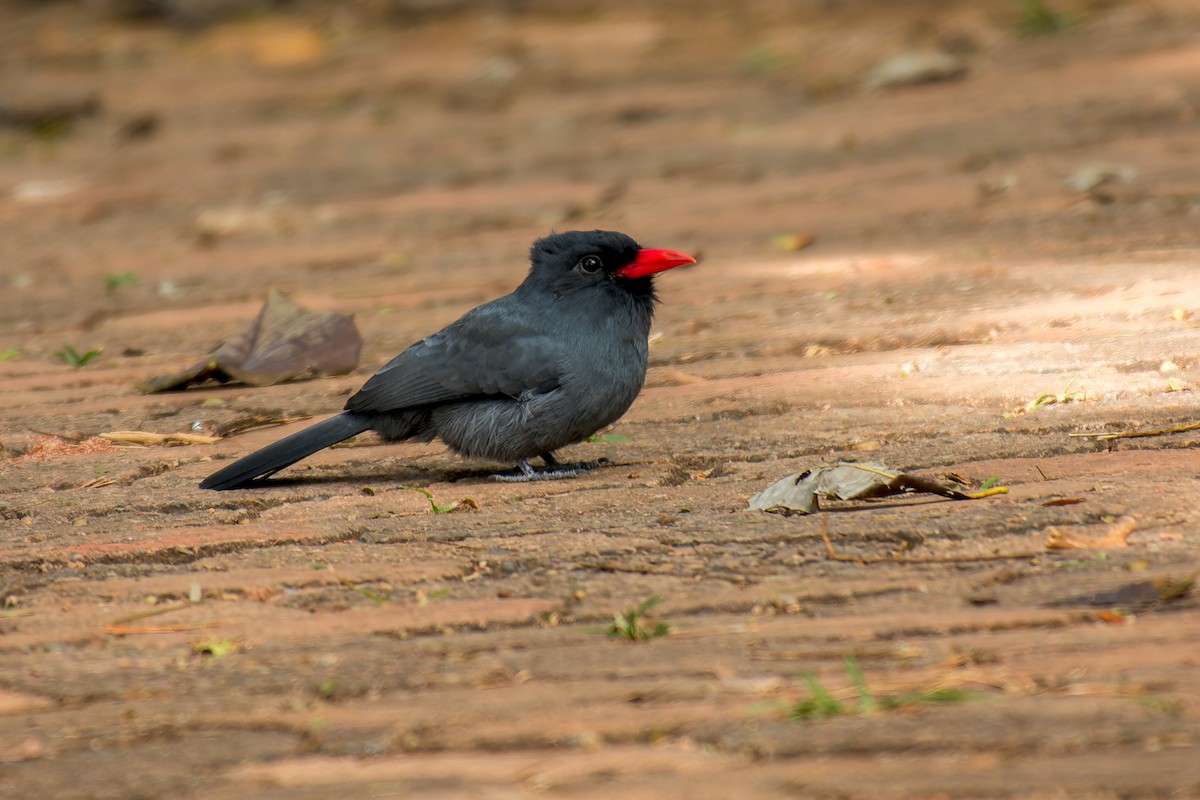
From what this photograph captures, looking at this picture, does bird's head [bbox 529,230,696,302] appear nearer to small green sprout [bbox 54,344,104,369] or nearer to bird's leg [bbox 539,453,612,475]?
bird's leg [bbox 539,453,612,475]

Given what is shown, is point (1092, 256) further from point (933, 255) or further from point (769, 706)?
point (769, 706)

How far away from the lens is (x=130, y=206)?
26.9 feet

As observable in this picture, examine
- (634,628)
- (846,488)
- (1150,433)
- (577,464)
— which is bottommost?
(577,464)

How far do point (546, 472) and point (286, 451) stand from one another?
2.26ft

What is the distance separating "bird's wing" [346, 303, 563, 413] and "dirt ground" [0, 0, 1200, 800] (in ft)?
0.74

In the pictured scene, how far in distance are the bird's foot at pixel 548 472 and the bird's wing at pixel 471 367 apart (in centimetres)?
22

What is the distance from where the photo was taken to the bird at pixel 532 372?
421 cm

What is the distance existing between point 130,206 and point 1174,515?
6.40 m

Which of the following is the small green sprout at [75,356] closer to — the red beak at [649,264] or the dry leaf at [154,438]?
the dry leaf at [154,438]

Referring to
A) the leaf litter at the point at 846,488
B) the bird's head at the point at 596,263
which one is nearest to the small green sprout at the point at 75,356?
the bird's head at the point at 596,263

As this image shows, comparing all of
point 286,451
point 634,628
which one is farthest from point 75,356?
point 634,628

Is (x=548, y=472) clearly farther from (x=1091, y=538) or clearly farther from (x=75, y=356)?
(x=75, y=356)

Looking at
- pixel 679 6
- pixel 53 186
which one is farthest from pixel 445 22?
pixel 53 186

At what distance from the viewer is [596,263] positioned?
4516 mm
